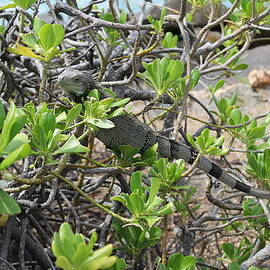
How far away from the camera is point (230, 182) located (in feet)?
4.95

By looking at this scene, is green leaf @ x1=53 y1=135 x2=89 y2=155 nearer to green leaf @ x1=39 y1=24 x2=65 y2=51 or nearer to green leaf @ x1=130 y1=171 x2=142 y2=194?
green leaf @ x1=130 y1=171 x2=142 y2=194

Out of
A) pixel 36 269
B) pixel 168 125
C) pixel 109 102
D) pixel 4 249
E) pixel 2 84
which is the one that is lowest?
pixel 36 269

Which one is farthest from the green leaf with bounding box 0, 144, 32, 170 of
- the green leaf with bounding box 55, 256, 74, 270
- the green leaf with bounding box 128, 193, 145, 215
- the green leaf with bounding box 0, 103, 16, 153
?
the green leaf with bounding box 128, 193, 145, 215

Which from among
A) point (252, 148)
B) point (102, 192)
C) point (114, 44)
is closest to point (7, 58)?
point (114, 44)

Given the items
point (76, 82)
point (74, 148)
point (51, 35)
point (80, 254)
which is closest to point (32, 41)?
point (51, 35)

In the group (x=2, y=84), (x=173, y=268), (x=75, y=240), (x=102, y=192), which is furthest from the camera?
(x=102, y=192)

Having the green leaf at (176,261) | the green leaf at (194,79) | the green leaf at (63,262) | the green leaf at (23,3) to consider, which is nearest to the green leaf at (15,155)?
the green leaf at (63,262)

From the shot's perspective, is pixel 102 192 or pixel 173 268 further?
pixel 102 192

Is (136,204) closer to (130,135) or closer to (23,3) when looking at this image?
(130,135)

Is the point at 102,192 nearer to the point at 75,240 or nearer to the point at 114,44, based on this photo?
the point at 114,44

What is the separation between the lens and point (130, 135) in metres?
1.34

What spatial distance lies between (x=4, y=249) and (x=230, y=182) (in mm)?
805

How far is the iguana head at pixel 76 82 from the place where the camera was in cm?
123

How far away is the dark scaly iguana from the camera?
1.25 meters
